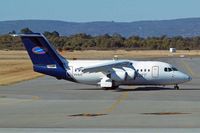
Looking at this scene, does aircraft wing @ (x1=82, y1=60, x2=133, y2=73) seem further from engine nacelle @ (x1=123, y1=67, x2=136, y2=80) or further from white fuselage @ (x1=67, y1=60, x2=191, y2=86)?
engine nacelle @ (x1=123, y1=67, x2=136, y2=80)

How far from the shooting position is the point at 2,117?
20922 millimetres

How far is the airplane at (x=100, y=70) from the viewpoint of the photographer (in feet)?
120

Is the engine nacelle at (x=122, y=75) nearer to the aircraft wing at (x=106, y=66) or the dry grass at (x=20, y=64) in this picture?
the aircraft wing at (x=106, y=66)

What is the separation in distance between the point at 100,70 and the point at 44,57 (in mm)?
3621

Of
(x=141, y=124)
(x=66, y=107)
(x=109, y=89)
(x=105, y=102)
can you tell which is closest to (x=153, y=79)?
(x=109, y=89)

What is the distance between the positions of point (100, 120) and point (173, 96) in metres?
12.5

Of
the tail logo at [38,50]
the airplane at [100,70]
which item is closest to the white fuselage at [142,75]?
the airplane at [100,70]

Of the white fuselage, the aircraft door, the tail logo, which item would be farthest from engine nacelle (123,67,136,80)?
the tail logo

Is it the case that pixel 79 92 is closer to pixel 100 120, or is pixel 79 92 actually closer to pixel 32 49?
pixel 32 49

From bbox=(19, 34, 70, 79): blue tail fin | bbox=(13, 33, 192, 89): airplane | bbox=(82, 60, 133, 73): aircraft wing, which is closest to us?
bbox=(82, 60, 133, 73): aircraft wing

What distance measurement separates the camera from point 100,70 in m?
36.7

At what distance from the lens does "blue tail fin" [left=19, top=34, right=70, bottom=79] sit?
37.0 m

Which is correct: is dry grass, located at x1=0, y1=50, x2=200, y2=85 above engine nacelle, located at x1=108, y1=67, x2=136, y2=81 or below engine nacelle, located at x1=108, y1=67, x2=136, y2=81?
below

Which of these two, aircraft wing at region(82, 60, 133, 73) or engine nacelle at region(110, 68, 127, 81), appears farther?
aircraft wing at region(82, 60, 133, 73)
